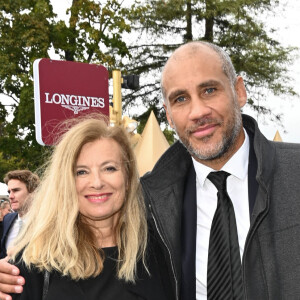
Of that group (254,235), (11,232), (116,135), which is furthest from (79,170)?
(11,232)

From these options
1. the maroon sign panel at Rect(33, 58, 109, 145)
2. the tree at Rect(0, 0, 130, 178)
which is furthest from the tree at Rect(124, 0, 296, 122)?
the maroon sign panel at Rect(33, 58, 109, 145)

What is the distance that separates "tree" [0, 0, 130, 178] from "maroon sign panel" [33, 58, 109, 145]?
1141 centimetres

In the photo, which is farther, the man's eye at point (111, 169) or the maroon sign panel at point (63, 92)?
the maroon sign panel at point (63, 92)

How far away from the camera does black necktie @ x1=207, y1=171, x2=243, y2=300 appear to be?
265 centimetres

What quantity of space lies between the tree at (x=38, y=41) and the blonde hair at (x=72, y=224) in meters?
15.2

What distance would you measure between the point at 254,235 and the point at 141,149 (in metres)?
6.41

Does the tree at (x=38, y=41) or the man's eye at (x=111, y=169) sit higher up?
the tree at (x=38, y=41)

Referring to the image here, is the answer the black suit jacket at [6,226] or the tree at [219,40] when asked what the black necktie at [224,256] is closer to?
the black suit jacket at [6,226]

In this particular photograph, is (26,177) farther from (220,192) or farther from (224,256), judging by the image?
(224,256)

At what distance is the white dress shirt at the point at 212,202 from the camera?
275 centimetres

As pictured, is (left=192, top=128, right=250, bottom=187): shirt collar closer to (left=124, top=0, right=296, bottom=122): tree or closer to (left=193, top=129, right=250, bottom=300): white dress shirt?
(left=193, top=129, right=250, bottom=300): white dress shirt

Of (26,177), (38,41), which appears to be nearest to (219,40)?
(38,41)

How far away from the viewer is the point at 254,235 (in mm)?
2586

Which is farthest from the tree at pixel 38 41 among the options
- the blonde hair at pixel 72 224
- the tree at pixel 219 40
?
the blonde hair at pixel 72 224
